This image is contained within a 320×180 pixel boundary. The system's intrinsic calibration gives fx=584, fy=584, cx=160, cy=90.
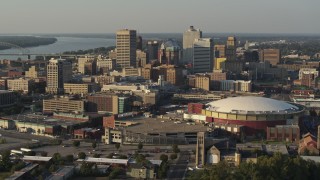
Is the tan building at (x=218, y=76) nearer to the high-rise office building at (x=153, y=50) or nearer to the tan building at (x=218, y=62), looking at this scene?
the tan building at (x=218, y=62)

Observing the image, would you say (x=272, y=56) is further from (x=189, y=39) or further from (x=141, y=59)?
(x=141, y=59)

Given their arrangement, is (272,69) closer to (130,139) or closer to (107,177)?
(130,139)

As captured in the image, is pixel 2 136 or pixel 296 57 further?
pixel 296 57

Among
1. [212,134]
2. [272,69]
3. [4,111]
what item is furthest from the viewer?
[272,69]

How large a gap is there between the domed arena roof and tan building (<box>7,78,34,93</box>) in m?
16.9

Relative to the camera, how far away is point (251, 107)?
2578 centimetres

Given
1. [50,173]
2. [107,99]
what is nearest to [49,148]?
[50,173]

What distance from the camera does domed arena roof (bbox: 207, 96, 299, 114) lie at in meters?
25.6

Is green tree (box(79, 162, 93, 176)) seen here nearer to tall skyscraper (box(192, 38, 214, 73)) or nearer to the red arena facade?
the red arena facade

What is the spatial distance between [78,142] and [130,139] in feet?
7.00

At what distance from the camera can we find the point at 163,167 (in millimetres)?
17672

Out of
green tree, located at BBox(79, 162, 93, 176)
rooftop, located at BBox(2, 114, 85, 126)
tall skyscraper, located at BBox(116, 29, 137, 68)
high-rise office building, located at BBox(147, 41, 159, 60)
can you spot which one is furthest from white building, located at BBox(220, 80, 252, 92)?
green tree, located at BBox(79, 162, 93, 176)

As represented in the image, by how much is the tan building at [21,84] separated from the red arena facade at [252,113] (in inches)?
670

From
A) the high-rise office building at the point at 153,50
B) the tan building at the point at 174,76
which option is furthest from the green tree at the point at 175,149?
the high-rise office building at the point at 153,50
